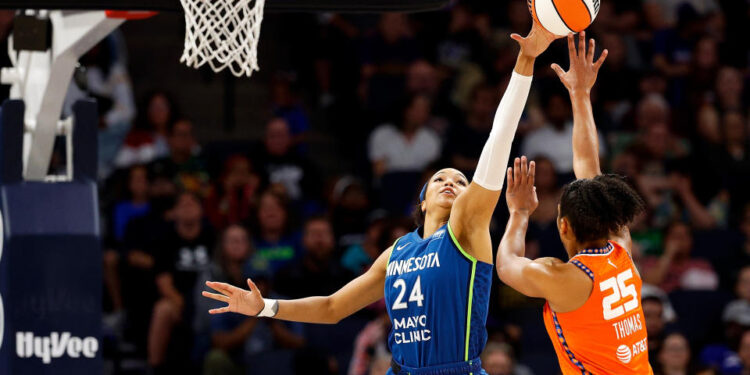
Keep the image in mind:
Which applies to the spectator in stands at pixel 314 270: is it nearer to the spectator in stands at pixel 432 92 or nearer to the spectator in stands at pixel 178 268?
the spectator in stands at pixel 178 268

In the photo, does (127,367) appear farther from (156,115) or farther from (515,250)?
(515,250)

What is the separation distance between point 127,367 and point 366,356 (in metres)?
1.92

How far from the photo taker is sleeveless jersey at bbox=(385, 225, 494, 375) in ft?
16.3

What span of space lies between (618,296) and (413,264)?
3.18 ft

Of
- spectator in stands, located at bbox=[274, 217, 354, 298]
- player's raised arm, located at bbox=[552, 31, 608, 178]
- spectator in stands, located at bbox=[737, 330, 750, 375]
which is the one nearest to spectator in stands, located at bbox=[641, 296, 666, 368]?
spectator in stands, located at bbox=[737, 330, 750, 375]

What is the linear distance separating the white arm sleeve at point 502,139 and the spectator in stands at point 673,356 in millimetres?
4601

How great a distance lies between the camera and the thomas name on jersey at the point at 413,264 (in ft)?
16.5

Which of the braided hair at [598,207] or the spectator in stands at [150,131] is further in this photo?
the spectator in stands at [150,131]

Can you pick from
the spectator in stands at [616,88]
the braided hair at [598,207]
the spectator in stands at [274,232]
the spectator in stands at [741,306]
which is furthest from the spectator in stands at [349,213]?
the braided hair at [598,207]

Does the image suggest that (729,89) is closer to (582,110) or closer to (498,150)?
(582,110)

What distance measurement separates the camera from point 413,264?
5102 mm

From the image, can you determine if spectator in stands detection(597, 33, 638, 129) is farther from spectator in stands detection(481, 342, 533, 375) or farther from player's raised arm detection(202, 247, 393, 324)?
player's raised arm detection(202, 247, 393, 324)

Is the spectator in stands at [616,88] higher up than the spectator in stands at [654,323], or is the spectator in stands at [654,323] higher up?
the spectator in stands at [616,88]

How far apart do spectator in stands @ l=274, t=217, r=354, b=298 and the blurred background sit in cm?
1
